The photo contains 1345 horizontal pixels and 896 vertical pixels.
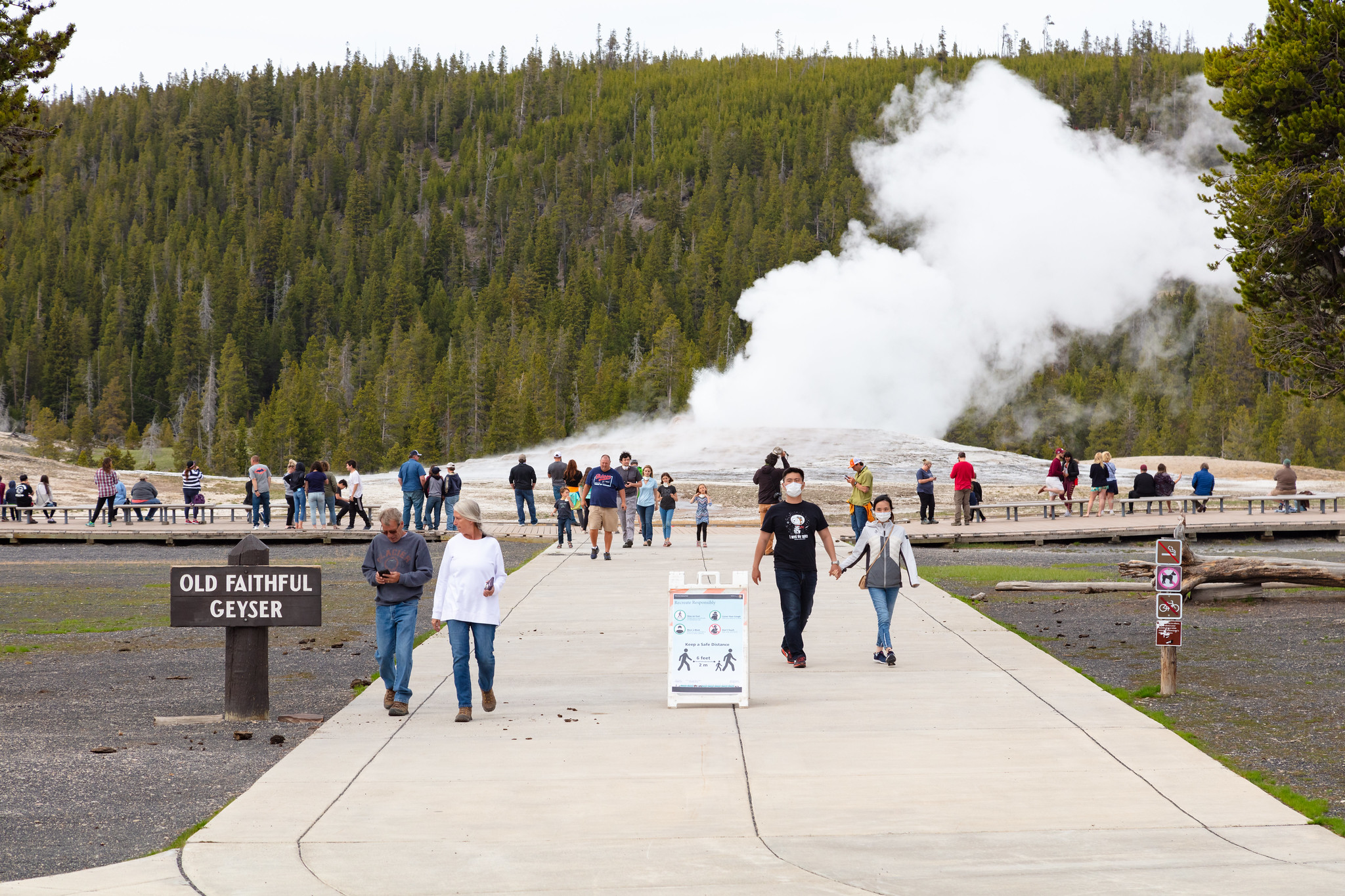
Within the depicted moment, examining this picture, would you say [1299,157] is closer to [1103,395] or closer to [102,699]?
[102,699]

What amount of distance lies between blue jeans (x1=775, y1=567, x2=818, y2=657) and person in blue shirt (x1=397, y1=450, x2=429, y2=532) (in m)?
15.0

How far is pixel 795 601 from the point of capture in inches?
406

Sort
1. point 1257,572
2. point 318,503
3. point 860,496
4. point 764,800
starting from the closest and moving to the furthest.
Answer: point 764,800
point 1257,572
point 860,496
point 318,503

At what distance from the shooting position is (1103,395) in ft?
302

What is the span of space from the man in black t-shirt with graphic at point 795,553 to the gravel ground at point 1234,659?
239 cm

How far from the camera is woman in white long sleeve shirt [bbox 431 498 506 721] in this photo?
8.38m

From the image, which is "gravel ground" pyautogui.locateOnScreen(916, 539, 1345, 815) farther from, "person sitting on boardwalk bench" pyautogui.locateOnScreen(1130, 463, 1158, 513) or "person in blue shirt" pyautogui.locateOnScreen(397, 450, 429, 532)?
"person sitting on boardwalk bench" pyautogui.locateOnScreen(1130, 463, 1158, 513)

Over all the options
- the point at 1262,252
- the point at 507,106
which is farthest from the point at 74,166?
the point at 1262,252

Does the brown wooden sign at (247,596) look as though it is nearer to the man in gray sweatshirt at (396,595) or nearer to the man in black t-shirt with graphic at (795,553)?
the man in gray sweatshirt at (396,595)

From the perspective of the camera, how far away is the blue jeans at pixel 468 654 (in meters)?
8.36

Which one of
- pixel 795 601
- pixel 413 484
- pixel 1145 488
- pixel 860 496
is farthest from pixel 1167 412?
pixel 795 601

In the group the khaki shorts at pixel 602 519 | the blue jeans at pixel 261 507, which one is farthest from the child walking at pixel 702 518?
the blue jeans at pixel 261 507

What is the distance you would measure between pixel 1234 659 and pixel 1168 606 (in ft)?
7.47

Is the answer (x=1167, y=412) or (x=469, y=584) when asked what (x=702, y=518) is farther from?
(x=1167, y=412)
